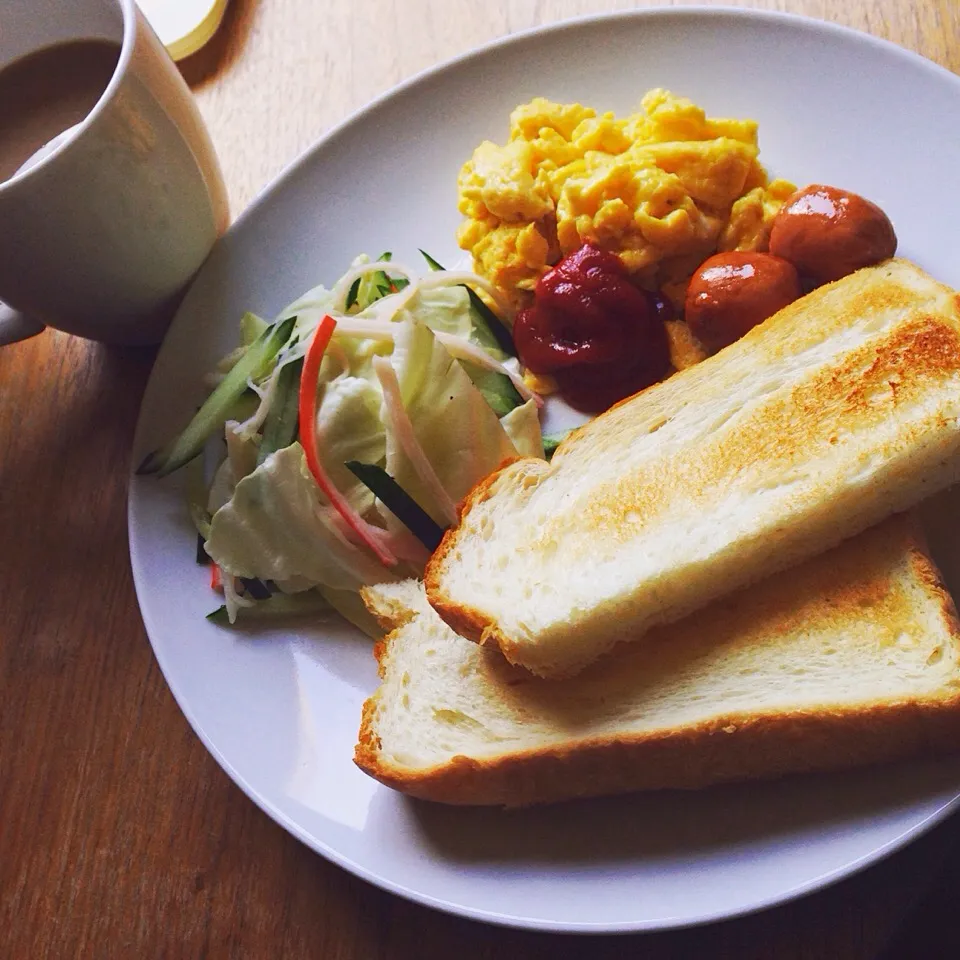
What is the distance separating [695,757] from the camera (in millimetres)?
1569

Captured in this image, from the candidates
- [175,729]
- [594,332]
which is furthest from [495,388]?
[175,729]

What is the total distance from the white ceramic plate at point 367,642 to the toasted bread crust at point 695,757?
4 centimetres

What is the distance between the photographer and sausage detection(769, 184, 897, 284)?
1.88 m

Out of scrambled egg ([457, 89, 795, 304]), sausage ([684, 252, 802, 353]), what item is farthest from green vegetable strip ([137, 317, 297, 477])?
sausage ([684, 252, 802, 353])

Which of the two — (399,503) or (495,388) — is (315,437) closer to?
(399,503)

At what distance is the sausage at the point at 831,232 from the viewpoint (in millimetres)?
1875

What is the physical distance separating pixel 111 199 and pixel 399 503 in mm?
849

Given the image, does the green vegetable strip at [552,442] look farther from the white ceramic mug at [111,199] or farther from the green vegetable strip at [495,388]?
the white ceramic mug at [111,199]

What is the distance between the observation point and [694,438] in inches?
72.5

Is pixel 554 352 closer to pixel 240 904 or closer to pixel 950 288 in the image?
pixel 950 288

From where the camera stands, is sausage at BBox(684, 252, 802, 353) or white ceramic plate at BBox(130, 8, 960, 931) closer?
white ceramic plate at BBox(130, 8, 960, 931)

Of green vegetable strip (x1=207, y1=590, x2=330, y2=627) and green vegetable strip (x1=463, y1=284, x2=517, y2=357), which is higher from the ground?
green vegetable strip (x1=463, y1=284, x2=517, y2=357)

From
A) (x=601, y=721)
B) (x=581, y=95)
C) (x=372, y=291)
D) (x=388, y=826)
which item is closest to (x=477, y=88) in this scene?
(x=581, y=95)

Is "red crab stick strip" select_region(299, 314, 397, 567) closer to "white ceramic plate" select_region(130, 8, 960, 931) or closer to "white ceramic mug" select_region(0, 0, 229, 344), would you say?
"white ceramic plate" select_region(130, 8, 960, 931)
